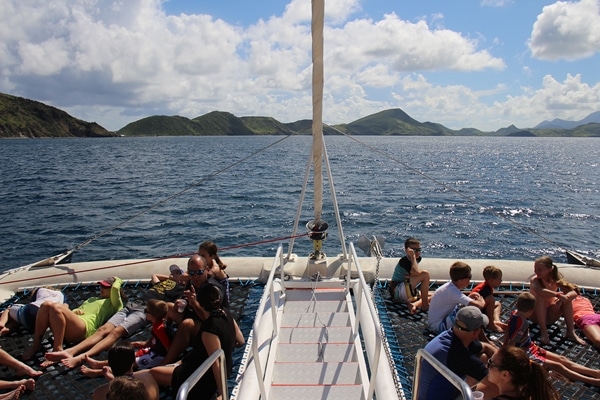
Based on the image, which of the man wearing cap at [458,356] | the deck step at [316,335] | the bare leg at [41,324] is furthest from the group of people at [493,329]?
the bare leg at [41,324]

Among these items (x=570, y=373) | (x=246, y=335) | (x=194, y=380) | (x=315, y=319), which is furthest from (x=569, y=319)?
(x=194, y=380)

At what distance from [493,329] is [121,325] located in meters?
5.10

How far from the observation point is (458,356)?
395 cm

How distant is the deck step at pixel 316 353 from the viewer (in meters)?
4.95

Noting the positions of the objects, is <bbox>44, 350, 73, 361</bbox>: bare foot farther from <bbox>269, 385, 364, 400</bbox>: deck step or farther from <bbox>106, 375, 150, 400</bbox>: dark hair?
<bbox>106, 375, 150, 400</bbox>: dark hair

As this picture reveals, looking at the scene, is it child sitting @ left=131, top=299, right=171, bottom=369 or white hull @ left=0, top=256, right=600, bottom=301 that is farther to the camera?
white hull @ left=0, top=256, right=600, bottom=301

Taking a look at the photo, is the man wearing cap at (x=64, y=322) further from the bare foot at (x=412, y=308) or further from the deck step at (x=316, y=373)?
the bare foot at (x=412, y=308)

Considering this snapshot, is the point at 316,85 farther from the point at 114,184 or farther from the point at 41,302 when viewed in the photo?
the point at 114,184

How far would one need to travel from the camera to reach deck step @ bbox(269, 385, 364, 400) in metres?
4.26

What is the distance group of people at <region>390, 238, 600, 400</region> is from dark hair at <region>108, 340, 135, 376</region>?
260 cm

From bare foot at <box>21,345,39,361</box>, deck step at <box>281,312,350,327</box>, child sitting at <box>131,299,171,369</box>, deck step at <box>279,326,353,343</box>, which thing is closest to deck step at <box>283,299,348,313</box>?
deck step at <box>281,312,350,327</box>

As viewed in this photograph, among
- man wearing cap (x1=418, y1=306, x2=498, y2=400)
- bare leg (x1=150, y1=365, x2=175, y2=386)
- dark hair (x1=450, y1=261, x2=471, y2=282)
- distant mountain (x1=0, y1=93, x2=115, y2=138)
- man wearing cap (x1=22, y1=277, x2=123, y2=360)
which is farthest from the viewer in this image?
distant mountain (x1=0, y1=93, x2=115, y2=138)

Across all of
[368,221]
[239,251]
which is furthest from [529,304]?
[368,221]

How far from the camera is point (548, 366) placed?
16.3ft
